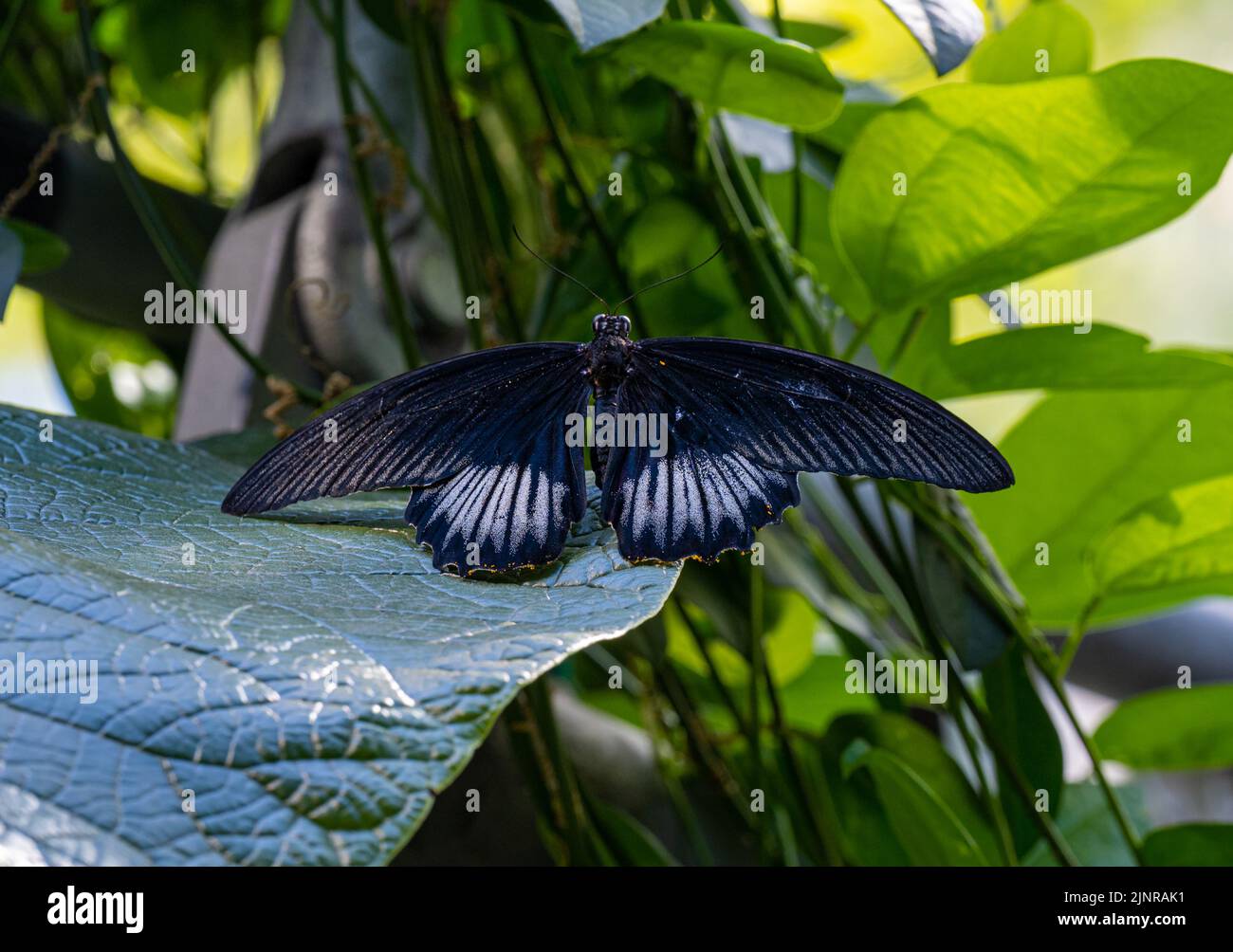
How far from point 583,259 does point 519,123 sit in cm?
26

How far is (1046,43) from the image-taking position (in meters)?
0.61

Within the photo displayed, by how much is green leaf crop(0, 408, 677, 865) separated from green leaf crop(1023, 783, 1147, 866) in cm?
50

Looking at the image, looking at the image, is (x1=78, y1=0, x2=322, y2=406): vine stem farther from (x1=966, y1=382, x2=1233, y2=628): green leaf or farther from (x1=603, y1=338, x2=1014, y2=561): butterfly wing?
(x1=966, y1=382, x2=1233, y2=628): green leaf

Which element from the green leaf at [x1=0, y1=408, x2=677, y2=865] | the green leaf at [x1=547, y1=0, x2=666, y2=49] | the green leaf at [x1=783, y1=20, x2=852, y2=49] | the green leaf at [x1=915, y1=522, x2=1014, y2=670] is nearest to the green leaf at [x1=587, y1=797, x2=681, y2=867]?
the green leaf at [x1=915, y1=522, x2=1014, y2=670]

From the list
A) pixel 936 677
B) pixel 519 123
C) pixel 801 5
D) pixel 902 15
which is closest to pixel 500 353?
pixel 902 15

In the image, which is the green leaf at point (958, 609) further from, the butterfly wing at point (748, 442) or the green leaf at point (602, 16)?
the green leaf at point (602, 16)

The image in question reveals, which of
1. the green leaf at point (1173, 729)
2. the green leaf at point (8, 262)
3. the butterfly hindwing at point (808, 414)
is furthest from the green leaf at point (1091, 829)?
the green leaf at point (8, 262)

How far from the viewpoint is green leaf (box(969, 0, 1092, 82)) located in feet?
1.99

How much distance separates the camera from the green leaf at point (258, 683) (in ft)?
0.75

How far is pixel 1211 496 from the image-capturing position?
0.53m

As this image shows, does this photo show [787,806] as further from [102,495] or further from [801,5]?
[801,5]

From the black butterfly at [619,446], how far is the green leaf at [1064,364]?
20 cm

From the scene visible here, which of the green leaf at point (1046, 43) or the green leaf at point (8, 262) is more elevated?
the green leaf at point (1046, 43)
